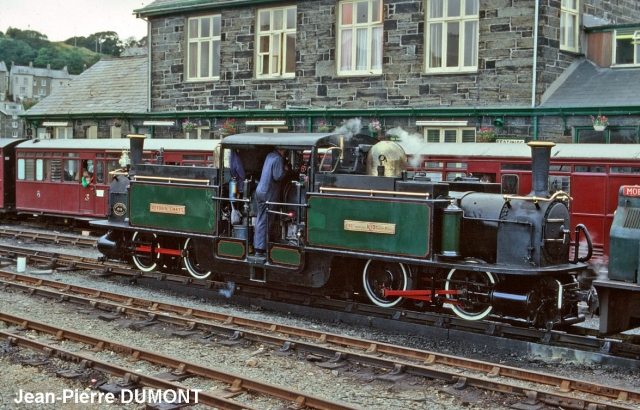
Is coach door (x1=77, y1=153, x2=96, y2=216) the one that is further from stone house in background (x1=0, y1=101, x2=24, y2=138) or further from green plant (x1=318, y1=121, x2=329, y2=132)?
stone house in background (x1=0, y1=101, x2=24, y2=138)

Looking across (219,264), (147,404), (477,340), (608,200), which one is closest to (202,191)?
(219,264)

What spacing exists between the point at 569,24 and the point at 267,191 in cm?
1055

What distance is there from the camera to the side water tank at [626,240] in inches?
320

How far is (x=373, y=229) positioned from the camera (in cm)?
989

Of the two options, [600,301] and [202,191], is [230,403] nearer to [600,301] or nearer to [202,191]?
[600,301]

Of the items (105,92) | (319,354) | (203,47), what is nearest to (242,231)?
(319,354)

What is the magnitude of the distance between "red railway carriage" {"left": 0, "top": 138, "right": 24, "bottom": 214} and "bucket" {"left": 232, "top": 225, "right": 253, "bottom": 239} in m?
14.3

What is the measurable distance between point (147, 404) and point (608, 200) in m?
9.50

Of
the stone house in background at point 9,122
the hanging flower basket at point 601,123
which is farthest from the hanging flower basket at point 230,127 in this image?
the stone house in background at point 9,122

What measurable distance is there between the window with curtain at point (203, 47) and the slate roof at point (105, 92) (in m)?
2.64

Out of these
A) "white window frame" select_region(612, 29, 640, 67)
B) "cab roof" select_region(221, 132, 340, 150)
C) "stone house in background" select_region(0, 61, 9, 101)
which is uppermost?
"stone house in background" select_region(0, 61, 9, 101)

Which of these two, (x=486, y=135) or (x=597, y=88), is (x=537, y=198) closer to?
(x=486, y=135)

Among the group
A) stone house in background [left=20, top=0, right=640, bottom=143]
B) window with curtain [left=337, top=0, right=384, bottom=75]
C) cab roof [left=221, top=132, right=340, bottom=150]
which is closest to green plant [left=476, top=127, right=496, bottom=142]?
stone house in background [left=20, top=0, right=640, bottom=143]

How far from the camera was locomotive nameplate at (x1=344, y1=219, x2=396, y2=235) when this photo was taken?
973 cm
